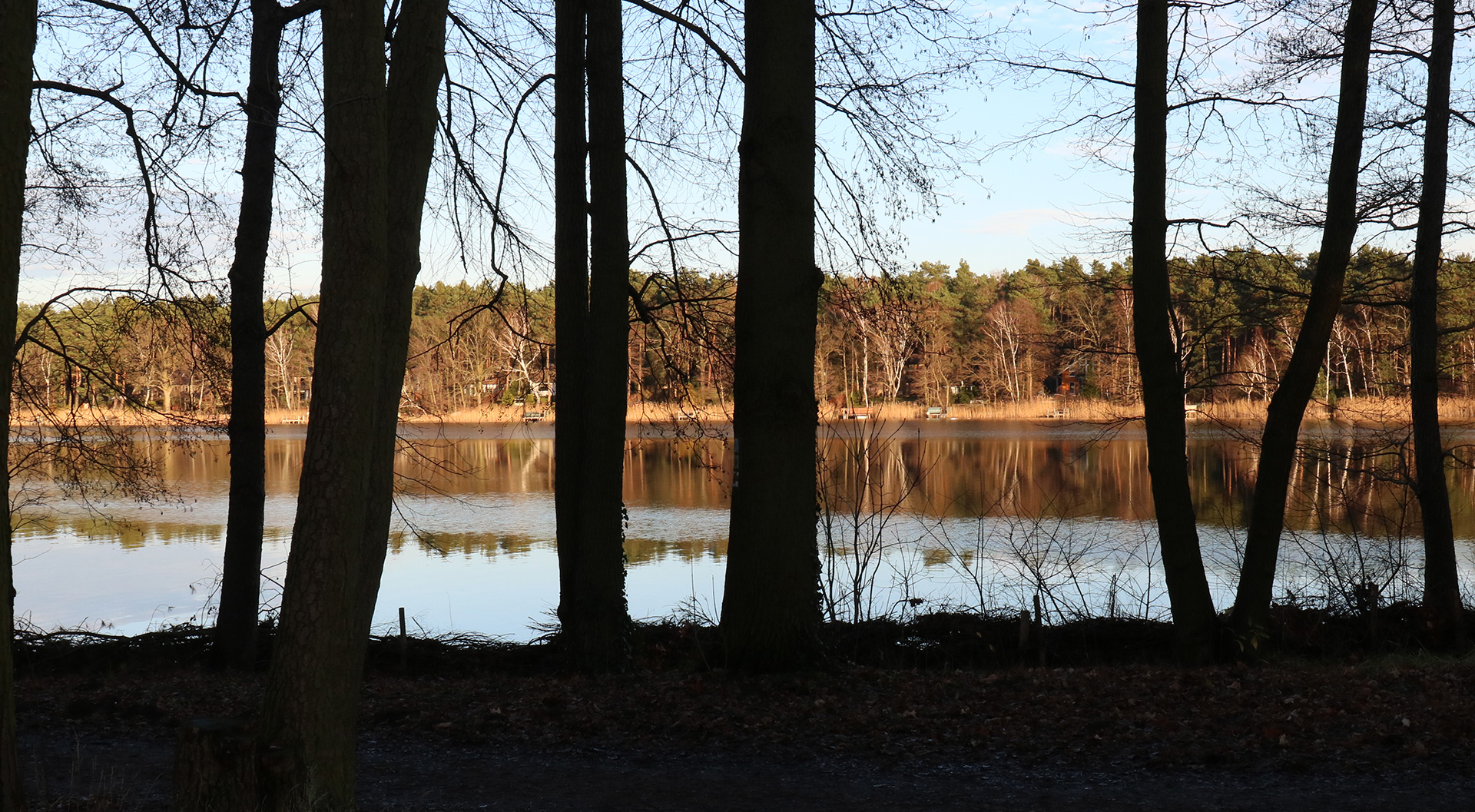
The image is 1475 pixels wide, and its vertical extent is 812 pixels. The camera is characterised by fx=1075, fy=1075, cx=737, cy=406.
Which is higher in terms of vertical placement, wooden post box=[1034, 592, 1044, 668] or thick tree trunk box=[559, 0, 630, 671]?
thick tree trunk box=[559, 0, 630, 671]

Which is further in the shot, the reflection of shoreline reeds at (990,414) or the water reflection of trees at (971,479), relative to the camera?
the water reflection of trees at (971,479)

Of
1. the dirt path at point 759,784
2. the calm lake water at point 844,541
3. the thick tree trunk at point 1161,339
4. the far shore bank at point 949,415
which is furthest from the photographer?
the calm lake water at point 844,541

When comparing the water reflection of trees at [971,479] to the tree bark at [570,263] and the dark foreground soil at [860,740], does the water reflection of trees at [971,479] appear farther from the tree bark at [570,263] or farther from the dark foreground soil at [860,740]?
the dark foreground soil at [860,740]

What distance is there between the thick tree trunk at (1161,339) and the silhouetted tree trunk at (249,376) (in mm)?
7102

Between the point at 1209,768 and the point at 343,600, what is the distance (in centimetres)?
398

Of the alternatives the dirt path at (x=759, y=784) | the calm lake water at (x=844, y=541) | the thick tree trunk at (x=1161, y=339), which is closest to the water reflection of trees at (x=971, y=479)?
the calm lake water at (x=844, y=541)

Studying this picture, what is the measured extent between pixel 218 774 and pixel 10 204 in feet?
7.64

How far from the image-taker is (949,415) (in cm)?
5566

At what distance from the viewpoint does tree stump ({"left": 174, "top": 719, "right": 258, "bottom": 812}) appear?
4.15 meters

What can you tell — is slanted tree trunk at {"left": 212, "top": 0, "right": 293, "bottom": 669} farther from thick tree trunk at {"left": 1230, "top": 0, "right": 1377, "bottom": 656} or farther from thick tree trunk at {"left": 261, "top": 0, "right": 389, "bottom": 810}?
thick tree trunk at {"left": 1230, "top": 0, "right": 1377, "bottom": 656}

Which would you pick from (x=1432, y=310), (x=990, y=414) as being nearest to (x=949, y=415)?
(x=990, y=414)

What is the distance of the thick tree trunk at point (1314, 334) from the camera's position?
8.81m

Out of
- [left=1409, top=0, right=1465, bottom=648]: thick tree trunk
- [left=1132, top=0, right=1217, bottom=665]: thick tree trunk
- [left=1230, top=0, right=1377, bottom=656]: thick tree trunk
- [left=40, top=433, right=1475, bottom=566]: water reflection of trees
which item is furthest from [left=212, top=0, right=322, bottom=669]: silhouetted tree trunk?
[left=1409, top=0, right=1465, bottom=648]: thick tree trunk

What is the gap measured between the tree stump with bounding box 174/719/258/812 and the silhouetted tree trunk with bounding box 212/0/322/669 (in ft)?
16.8
